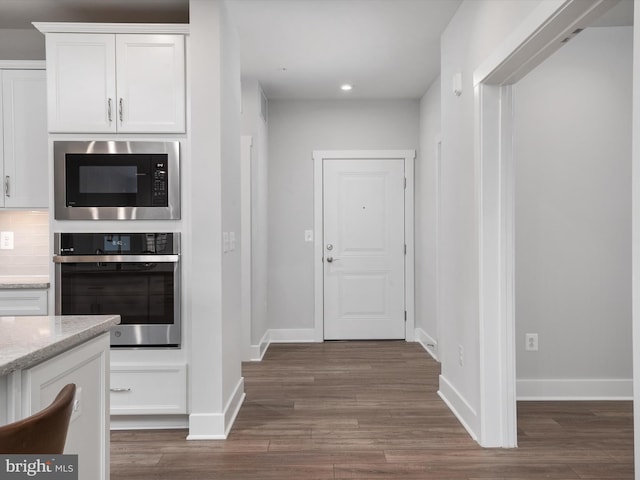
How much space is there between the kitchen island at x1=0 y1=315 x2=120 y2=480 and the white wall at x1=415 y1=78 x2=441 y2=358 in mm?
3696

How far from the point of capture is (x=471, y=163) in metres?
3.02

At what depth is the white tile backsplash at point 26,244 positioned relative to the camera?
11.8 feet

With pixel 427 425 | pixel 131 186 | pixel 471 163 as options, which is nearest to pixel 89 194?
pixel 131 186

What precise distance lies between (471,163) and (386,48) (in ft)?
5.21

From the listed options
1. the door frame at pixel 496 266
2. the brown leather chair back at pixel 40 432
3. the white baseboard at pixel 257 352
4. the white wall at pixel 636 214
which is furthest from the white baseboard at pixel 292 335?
the brown leather chair back at pixel 40 432

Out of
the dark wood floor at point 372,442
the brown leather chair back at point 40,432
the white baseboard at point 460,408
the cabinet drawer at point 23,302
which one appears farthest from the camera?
the cabinet drawer at point 23,302

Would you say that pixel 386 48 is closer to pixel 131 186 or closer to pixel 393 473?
pixel 131 186

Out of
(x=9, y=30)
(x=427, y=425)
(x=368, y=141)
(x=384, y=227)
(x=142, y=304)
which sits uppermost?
(x=9, y=30)

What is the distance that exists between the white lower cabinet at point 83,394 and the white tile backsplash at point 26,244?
224cm

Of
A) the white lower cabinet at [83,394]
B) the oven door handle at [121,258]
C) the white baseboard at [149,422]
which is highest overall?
the oven door handle at [121,258]

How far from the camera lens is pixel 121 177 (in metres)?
3.02

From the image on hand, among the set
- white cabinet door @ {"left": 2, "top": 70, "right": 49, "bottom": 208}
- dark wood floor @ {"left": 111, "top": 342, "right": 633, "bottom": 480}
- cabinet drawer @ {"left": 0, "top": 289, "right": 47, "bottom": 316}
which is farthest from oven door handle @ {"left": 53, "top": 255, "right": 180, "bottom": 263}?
dark wood floor @ {"left": 111, "top": 342, "right": 633, "bottom": 480}

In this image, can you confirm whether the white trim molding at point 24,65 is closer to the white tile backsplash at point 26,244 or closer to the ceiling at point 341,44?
the white tile backsplash at point 26,244

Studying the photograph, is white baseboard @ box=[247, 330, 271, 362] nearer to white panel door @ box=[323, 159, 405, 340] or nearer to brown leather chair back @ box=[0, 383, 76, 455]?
white panel door @ box=[323, 159, 405, 340]
